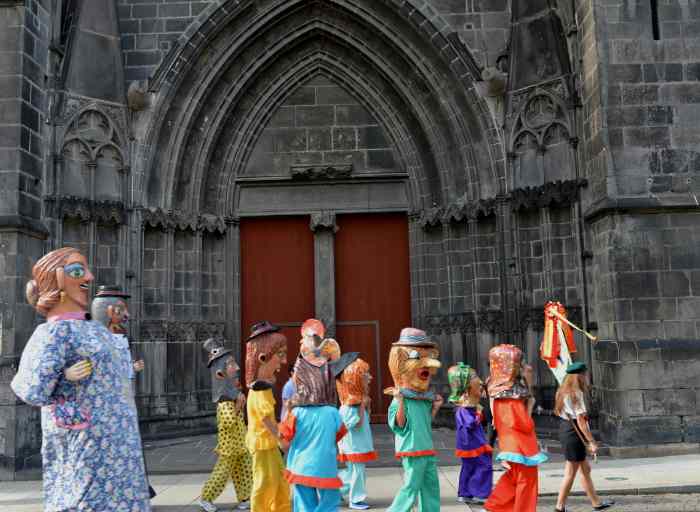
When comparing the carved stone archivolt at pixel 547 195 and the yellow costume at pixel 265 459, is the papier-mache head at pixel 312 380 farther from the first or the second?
the carved stone archivolt at pixel 547 195

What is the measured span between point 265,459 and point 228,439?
1.69 metres

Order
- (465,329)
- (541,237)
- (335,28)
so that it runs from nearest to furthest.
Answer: (541,237)
(465,329)
(335,28)

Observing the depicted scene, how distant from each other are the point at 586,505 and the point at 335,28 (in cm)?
964

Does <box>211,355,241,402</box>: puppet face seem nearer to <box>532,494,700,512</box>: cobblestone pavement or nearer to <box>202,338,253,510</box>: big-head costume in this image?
<box>202,338,253,510</box>: big-head costume

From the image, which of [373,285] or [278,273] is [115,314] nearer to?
[278,273]

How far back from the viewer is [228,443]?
6656mm

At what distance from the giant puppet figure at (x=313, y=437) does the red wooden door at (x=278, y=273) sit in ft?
26.3

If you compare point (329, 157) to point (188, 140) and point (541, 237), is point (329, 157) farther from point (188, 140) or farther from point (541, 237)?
point (541, 237)

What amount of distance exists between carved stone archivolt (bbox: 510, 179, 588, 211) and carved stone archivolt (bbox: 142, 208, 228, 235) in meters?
5.30

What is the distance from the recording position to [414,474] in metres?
5.27

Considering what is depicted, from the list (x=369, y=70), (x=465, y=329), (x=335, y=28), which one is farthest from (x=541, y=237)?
(x=335, y=28)

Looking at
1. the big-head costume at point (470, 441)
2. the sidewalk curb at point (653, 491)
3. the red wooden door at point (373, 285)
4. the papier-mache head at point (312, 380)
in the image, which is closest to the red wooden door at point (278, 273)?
the red wooden door at point (373, 285)

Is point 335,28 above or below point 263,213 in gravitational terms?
above

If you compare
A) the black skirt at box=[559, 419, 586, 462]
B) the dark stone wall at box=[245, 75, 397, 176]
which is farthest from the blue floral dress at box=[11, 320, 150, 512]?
the dark stone wall at box=[245, 75, 397, 176]
